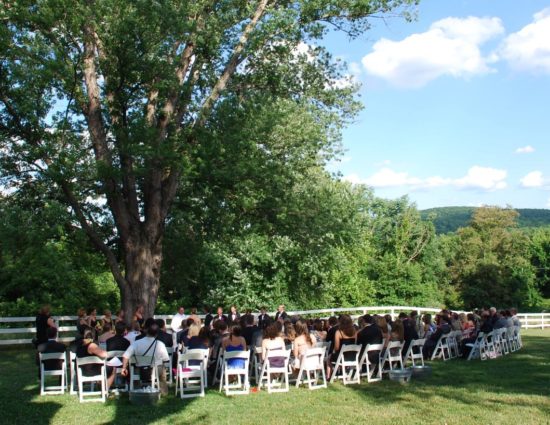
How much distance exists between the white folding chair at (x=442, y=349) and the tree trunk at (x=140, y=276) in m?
7.49

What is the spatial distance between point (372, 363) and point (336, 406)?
312 centimetres

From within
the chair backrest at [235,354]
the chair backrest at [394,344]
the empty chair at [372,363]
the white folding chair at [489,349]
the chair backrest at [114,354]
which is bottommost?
the white folding chair at [489,349]

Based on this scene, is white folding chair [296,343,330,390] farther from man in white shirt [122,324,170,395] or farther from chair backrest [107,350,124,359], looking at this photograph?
chair backrest [107,350,124,359]

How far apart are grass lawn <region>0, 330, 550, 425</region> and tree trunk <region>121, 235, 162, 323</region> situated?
13.7 feet

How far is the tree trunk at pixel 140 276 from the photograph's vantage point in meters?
16.5

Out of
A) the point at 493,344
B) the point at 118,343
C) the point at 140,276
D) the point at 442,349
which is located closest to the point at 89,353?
the point at 118,343

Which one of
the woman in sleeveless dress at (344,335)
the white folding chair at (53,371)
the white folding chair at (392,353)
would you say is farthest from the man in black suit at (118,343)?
the white folding chair at (392,353)

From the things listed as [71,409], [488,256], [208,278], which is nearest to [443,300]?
[488,256]

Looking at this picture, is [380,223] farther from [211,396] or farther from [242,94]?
[211,396]

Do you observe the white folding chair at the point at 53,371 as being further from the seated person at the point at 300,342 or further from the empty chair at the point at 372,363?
the empty chair at the point at 372,363

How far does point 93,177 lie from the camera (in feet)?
53.2

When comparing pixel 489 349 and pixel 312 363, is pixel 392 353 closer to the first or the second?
pixel 312 363

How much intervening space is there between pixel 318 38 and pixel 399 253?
131 ft

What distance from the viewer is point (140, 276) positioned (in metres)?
16.6
